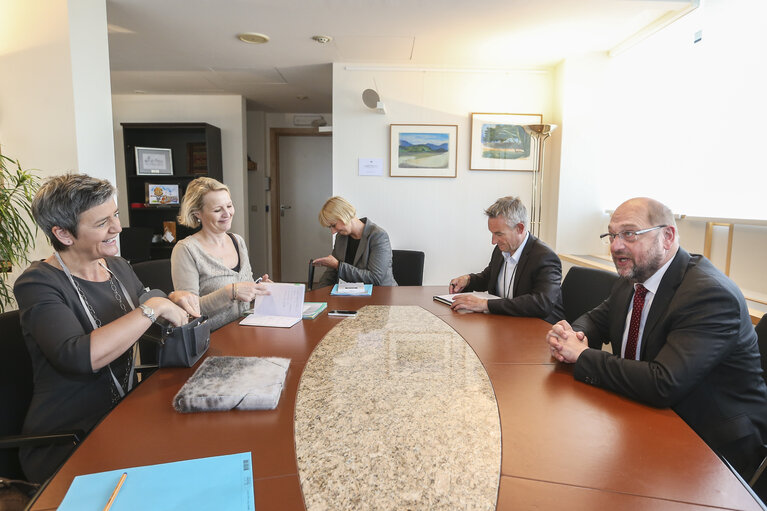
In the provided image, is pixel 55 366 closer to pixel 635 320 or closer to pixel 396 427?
pixel 396 427

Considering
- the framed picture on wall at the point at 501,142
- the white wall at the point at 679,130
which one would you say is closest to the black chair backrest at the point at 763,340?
the white wall at the point at 679,130

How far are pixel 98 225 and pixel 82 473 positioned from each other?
0.85 meters

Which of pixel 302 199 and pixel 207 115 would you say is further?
pixel 302 199

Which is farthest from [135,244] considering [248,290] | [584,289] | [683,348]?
[683,348]

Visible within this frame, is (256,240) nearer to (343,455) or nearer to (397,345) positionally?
(397,345)

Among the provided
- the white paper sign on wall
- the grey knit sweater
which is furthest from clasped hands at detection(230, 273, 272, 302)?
the white paper sign on wall

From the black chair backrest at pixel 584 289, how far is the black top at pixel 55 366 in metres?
2.11

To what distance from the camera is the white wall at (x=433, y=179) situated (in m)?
4.29

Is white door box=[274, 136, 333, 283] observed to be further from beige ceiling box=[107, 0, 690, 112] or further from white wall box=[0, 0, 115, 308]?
white wall box=[0, 0, 115, 308]

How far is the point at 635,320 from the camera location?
1.59 metres

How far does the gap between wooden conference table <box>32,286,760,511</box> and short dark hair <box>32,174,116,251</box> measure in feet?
1.83

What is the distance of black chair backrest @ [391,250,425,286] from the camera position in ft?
12.1

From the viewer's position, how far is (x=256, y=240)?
6625 mm

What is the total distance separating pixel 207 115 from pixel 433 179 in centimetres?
319
